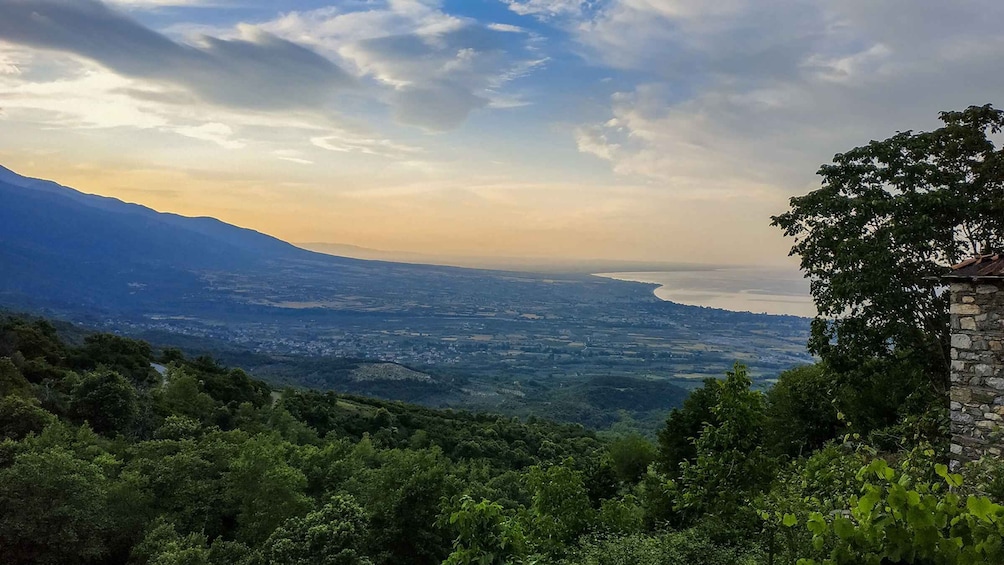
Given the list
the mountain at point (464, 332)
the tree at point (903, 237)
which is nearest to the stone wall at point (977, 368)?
the tree at point (903, 237)

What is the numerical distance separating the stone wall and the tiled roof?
13cm

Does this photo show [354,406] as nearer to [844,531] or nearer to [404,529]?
[404,529]

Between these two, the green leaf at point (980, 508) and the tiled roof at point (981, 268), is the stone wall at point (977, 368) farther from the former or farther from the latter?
the green leaf at point (980, 508)

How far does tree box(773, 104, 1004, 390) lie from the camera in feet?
31.5

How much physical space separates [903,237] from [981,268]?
251 cm

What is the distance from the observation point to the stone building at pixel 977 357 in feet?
22.5

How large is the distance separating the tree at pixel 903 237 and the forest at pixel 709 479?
0.04m

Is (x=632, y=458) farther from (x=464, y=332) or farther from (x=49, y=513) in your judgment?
(x=464, y=332)

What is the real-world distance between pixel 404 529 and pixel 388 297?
182m

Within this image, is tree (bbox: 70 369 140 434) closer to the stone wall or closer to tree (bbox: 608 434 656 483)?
tree (bbox: 608 434 656 483)

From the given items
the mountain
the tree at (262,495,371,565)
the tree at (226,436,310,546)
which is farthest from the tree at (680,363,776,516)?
the mountain

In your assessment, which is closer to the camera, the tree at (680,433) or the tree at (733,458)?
the tree at (733,458)

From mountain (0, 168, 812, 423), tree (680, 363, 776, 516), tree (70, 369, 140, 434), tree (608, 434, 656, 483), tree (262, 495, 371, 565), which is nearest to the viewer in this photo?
tree (680, 363, 776, 516)

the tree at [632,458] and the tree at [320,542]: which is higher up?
the tree at [320,542]
